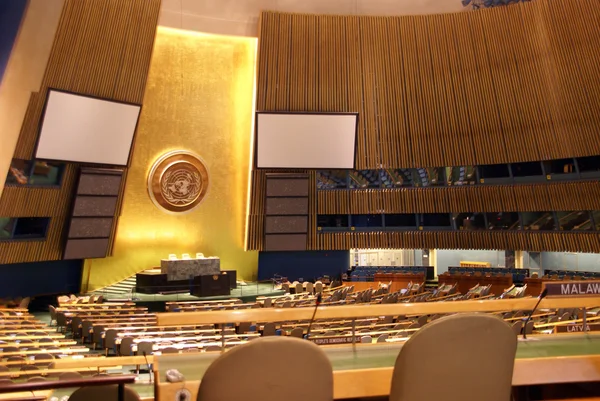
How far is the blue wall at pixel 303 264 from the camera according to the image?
19750mm

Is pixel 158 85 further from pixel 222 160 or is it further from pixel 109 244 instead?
pixel 109 244

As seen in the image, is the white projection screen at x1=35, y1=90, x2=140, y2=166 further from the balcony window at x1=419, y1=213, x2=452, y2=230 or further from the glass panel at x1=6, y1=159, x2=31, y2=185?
the balcony window at x1=419, y1=213, x2=452, y2=230

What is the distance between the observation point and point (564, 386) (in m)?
2.46

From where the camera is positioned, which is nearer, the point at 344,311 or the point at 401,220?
the point at 344,311

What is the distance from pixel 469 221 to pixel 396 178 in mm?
2914

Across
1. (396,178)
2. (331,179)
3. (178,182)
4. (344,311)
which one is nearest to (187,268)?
(178,182)

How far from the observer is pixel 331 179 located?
19984 mm

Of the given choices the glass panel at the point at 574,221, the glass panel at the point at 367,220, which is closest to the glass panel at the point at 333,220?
the glass panel at the point at 367,220

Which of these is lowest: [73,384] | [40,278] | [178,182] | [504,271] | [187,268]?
[73,384]

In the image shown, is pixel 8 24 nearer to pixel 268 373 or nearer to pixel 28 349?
pixel 268 373

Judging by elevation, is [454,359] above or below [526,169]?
below

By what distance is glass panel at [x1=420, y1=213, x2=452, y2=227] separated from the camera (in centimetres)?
1933

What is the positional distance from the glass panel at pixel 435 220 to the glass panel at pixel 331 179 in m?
3.06

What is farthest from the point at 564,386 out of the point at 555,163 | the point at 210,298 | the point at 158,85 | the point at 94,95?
the point at 158,85
